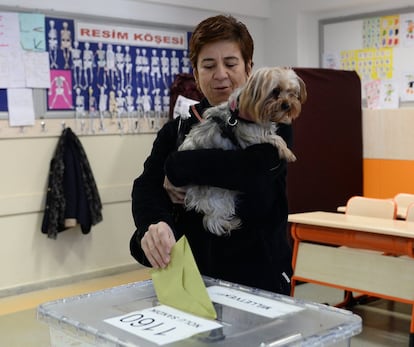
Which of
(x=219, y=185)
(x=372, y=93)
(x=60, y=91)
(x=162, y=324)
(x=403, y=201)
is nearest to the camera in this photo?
(x=162, y=324)

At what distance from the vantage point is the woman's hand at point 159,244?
127cm

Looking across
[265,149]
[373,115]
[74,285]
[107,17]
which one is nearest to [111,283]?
[74,285]

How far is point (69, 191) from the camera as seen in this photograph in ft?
Answer: 16.9

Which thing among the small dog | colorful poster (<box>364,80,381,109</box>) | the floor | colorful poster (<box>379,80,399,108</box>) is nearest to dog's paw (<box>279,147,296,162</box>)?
the small dog

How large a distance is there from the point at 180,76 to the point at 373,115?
1.99m

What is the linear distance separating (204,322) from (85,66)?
4.63 meters

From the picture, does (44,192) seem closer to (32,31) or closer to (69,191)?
(69,191)

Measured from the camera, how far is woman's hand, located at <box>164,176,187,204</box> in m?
1.51

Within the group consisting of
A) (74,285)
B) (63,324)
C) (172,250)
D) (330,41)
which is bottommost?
(74,285)

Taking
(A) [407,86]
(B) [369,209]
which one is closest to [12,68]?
(B) [369,209]

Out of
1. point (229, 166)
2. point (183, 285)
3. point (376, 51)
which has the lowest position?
point (183, 285)

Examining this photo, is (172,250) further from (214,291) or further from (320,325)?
(320,325)

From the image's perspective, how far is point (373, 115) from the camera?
6.23 metres

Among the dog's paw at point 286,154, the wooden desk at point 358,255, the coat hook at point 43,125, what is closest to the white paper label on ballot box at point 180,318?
the dog's paw at point 286,154
